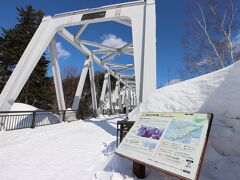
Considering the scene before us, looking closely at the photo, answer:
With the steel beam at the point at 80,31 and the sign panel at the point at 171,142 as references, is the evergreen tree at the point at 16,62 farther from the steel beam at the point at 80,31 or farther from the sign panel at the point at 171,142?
the sign panel at the point at 171,142

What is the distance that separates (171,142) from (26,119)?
8603 millimetres

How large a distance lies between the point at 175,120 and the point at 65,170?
2.29m

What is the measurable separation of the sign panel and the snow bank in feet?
2.63

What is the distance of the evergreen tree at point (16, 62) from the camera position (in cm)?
1714

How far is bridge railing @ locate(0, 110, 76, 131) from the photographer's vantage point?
24.0 ft

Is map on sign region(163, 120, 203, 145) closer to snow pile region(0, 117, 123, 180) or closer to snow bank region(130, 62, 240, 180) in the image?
snow bank region(130, 62, 240, 180)

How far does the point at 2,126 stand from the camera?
7.15m

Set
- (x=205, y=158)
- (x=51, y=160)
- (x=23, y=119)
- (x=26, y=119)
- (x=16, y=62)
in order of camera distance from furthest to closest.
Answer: (x=16, y=62)
(x=26, y=119)
(x=23, y=119)
(x=51, y=160)
(x=205, y=158)

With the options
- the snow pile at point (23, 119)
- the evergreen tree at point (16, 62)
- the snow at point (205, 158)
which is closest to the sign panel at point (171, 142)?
the snow at point (205, 158)

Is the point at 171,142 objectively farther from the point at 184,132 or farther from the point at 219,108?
the point at 219,108

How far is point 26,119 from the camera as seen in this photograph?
8430mm

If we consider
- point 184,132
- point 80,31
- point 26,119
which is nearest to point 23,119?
point 26,119

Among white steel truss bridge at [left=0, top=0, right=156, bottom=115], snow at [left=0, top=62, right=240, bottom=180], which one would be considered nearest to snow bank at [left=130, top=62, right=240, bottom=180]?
snow at [left=0, top=62, right=240, bottom=180]

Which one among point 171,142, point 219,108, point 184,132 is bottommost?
point 171,142
